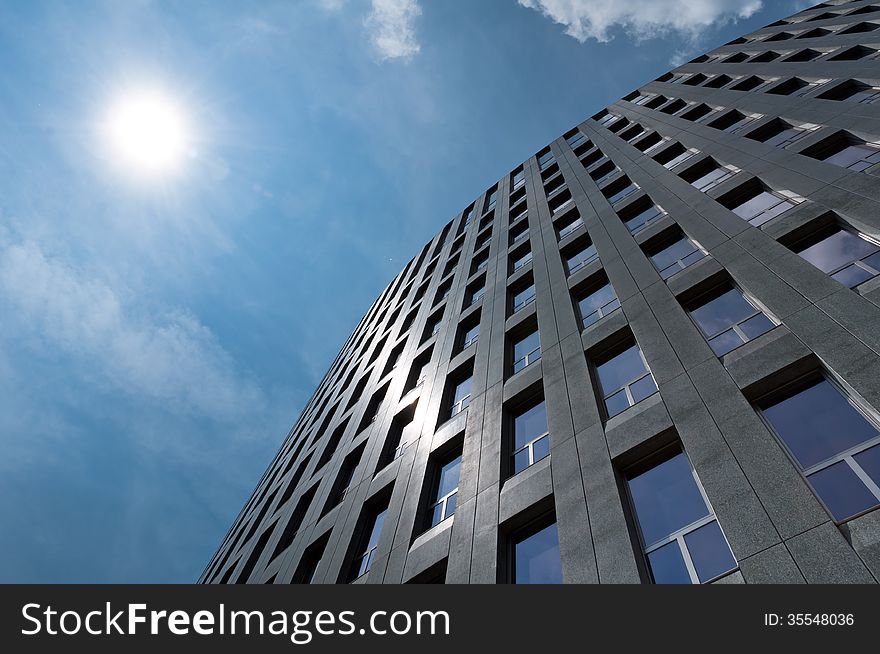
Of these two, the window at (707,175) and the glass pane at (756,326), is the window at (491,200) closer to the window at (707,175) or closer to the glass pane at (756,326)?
the window at (707,175)

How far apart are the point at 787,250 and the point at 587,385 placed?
17.4ft

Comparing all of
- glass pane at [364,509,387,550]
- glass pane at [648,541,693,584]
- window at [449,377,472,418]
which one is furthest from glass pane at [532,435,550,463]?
glass pane at [364,509,387,550]

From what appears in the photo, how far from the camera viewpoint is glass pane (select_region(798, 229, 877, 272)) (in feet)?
35.4

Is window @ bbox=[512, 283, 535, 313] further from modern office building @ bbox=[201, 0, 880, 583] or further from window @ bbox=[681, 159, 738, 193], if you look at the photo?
window @ bbox=[681, 159, 738, 193]

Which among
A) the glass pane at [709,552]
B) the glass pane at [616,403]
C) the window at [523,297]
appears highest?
the window at [523,297]

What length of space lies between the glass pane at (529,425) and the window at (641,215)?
7.97m

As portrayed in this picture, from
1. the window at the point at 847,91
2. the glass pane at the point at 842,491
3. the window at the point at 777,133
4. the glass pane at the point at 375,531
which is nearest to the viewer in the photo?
the glass pane at the point at 842,491

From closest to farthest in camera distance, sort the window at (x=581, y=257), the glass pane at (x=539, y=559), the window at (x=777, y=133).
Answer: the glass pane at (x=539, y=559) < the window at (x=777, y=133) < the window at (x=581, y=257)

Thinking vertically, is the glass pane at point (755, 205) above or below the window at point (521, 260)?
below

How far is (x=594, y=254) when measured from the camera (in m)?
18.4

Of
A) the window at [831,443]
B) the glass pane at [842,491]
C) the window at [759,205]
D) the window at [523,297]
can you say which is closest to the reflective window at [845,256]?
the window at [759,205]

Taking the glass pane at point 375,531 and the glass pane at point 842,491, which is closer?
the glass pane at point 842,491

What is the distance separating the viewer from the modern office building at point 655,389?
25.6ft

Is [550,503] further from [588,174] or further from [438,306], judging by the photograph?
[588,174]
